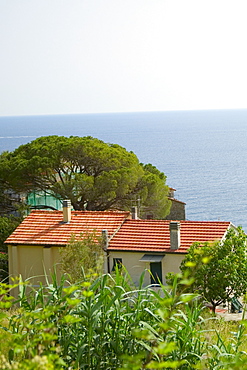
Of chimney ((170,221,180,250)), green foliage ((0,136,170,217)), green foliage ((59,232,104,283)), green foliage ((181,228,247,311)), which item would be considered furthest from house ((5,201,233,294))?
green foliage ((0,136,170,217))

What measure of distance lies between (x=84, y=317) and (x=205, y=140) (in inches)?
7408

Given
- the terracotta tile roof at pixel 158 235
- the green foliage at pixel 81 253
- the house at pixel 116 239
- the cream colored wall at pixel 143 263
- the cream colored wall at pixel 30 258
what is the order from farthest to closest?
1. the cream colored wall at pixel 30 258
2. the terracotta tile roof at pixel 158 235
3. the house at pixel 116 239
4. the cream colored wall at pixel 143 263
5. the green foliage at pixel 81 253

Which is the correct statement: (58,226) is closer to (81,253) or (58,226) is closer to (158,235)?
(158,235)

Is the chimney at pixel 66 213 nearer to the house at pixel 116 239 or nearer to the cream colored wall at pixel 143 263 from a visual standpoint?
the house at pixel 116 239

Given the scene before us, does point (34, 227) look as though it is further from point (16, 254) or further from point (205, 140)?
point (205, 140)

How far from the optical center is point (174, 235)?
81.3ft

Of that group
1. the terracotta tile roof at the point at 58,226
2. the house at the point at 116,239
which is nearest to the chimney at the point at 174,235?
the house at the point at 116,239

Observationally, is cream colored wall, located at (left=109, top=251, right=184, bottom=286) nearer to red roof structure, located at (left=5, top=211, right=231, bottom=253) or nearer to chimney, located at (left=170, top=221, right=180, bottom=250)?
red roof structure, located at (left=5, top=211, right=231, bottom=253)

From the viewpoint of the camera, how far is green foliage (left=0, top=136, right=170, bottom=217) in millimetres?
36469

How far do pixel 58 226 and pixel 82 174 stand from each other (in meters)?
8.95

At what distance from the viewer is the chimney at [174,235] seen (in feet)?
80.8

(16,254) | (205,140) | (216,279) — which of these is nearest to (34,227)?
(16,254)

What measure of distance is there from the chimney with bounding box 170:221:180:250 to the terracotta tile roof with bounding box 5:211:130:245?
3182mm

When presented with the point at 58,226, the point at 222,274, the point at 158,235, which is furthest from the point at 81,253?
the point at 222,274
